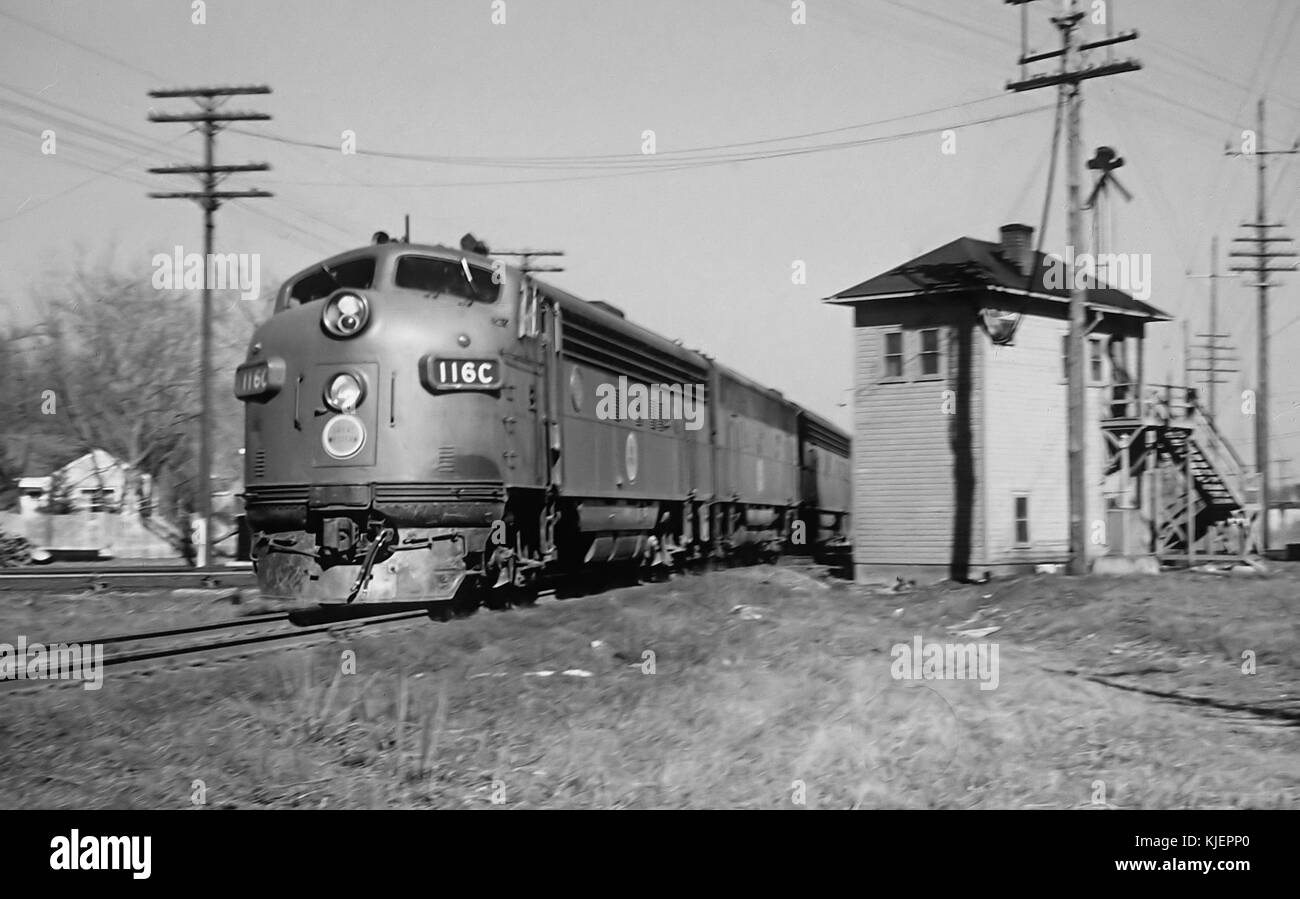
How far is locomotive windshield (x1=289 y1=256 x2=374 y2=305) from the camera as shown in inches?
518

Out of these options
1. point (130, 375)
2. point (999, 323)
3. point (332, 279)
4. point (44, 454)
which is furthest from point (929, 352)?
point (44, 454)

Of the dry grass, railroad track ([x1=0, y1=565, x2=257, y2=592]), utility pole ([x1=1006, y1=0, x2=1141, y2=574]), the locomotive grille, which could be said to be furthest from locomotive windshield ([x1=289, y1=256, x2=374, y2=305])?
utility pole ([x1=1006, y1=0, x2=1141, y2=574])

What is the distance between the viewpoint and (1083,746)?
8211 mm

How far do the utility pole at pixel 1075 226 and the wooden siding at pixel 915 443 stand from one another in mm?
3542

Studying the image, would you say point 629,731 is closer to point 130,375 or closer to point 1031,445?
point 1031,445

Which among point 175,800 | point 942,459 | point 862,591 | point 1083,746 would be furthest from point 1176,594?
point 175,800

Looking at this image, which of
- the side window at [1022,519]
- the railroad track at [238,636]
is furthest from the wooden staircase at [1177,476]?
the railroad track at [238,636]

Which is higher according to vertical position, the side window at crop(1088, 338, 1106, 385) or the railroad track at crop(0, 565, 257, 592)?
the side window at crop(1088, 338, 1106, 385)

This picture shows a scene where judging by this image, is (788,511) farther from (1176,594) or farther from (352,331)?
(352,331)

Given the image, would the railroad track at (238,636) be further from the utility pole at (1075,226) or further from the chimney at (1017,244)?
the chimney at (1017,244)

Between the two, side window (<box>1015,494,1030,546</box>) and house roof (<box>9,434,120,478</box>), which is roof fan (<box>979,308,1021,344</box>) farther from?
house roof (<box>9,434,120,478</box>)

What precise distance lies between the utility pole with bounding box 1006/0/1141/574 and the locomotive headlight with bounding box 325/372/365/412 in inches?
555
